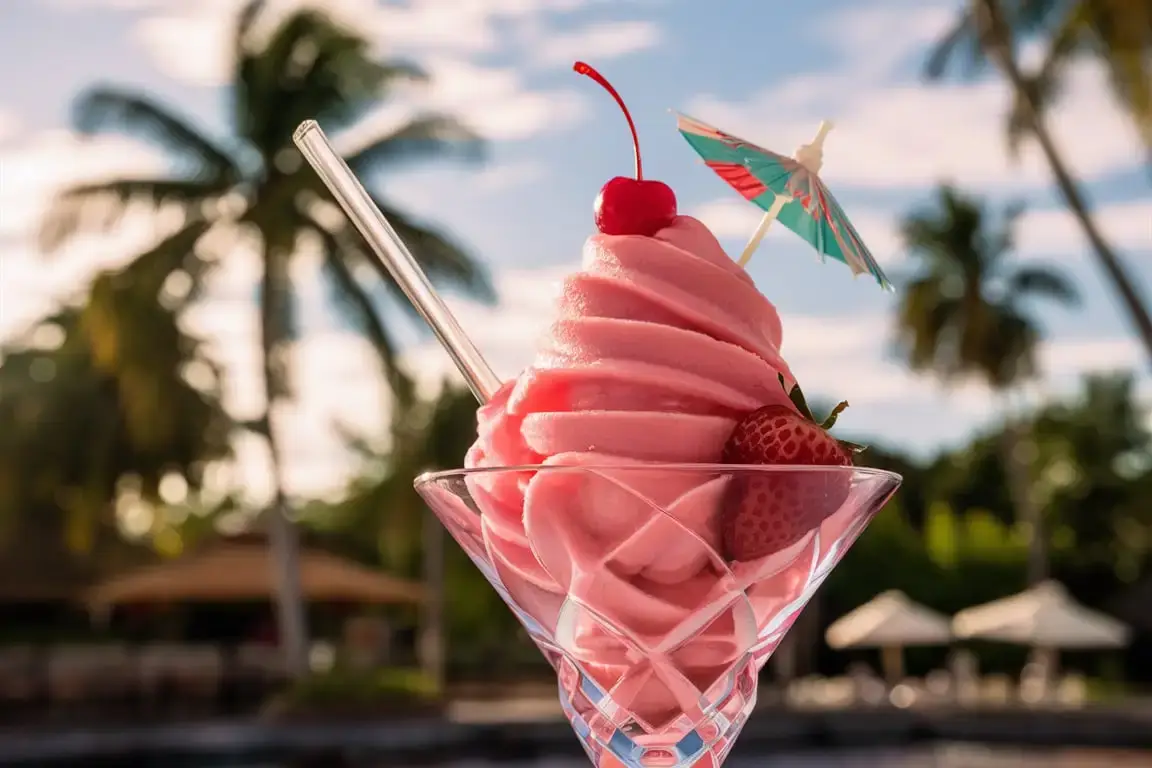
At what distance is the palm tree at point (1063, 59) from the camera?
1731 cm

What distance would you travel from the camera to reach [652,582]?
128 cm

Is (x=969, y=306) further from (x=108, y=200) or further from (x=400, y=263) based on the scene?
(x=400, y=263)

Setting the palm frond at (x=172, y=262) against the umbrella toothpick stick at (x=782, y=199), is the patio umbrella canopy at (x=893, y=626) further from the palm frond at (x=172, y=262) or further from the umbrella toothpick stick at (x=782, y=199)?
the umbrella toothpick stick at (x=782, y=199)

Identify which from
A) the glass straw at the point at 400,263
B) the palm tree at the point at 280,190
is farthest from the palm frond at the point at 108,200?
the glass straw at the point at 400,263

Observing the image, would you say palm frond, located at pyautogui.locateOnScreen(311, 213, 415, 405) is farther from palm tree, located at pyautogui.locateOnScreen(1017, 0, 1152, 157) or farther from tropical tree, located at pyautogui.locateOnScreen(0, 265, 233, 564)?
palm tree, located at pyautogui.locateOnScreen(1017, 0, 1152, 157)

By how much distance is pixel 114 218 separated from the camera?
19.4 meters

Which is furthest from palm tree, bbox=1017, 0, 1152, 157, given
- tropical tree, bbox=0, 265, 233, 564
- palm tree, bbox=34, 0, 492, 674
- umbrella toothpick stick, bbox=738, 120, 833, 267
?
umbrella toothpick stick, bbox=738, 120, 833, 267

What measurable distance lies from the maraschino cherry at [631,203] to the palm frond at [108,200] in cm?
1853

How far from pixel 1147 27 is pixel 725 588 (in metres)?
17.5

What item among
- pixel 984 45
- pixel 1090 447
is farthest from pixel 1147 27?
pixel 1090 447

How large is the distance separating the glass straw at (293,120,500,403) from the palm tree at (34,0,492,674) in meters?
17.3

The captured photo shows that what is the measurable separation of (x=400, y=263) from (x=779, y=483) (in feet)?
1.58

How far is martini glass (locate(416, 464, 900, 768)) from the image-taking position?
4.09ft

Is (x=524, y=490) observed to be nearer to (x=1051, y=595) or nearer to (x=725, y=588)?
(x=725, y=588)
